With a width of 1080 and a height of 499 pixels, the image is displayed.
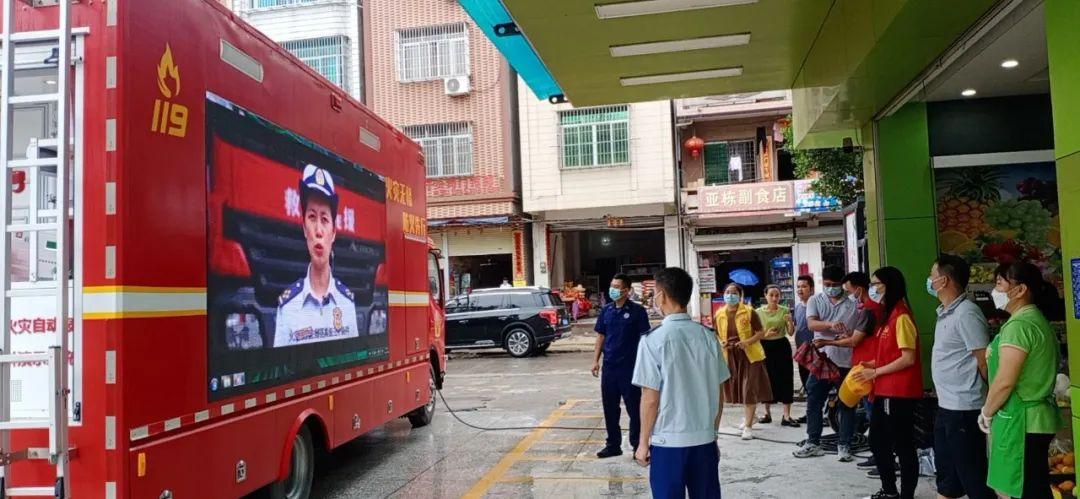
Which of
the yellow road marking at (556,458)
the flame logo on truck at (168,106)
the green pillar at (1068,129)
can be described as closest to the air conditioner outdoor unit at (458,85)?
the yellow road marking at (556,458)

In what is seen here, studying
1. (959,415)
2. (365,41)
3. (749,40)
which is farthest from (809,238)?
(959,415)

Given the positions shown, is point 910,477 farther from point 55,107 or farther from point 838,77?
point 55,107

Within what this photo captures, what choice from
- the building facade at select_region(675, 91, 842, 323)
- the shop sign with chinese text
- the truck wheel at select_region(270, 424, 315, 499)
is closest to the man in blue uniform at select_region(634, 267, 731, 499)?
the truck wheel at select_region(270, 424, 315, 499)

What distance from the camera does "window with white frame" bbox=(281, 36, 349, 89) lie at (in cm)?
2438

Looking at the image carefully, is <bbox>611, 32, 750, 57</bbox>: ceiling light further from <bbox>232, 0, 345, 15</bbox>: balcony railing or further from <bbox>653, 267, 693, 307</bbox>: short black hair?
<bbox>232, 0, 345, 15</bbox>: balcony railing

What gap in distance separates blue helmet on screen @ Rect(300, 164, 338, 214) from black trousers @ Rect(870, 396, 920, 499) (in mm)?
4176

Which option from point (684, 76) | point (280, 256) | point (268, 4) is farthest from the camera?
point (268, 4)

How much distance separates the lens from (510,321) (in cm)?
1808

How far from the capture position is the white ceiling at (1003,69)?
197 inches

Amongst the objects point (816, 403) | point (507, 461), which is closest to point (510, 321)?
point (507, 461)

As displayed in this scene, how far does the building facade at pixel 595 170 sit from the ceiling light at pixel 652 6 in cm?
1665

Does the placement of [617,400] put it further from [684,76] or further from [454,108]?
[454,108]

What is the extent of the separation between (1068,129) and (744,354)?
16.6ft

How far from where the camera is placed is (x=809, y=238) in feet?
74.2
